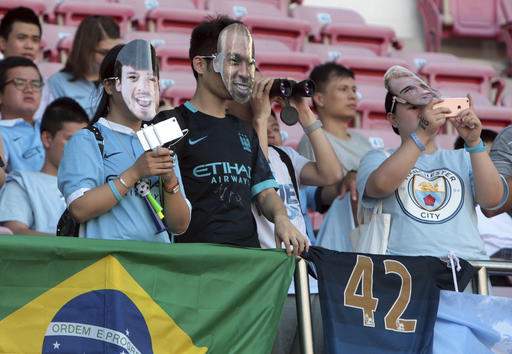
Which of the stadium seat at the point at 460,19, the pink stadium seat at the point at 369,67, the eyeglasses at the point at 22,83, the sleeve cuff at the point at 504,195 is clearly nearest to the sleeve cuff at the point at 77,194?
the sleeve cuff at the point at 504,195

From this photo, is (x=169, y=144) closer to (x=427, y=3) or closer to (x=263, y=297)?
(x=263, y=297)

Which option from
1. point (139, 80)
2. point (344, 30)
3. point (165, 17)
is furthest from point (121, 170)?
point (344, 30)

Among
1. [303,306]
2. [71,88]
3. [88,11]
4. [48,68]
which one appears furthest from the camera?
[88,11]

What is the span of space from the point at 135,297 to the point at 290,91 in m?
1.26

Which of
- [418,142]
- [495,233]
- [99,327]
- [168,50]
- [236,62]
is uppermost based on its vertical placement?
[168,50]

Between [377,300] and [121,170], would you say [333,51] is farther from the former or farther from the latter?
[121,170]

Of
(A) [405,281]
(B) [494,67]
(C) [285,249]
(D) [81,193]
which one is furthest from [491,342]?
(B) [494,67]

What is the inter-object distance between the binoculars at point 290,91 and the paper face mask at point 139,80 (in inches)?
25.0

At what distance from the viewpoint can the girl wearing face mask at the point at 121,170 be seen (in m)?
3.57

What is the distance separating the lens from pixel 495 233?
571cm

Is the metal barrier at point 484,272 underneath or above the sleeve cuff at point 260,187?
underneath

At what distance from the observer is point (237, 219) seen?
12.9 feet

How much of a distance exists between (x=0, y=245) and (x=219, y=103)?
3.40 feet

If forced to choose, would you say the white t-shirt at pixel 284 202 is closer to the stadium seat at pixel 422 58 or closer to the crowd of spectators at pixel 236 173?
the crowd of spectators at pixel 236 173
